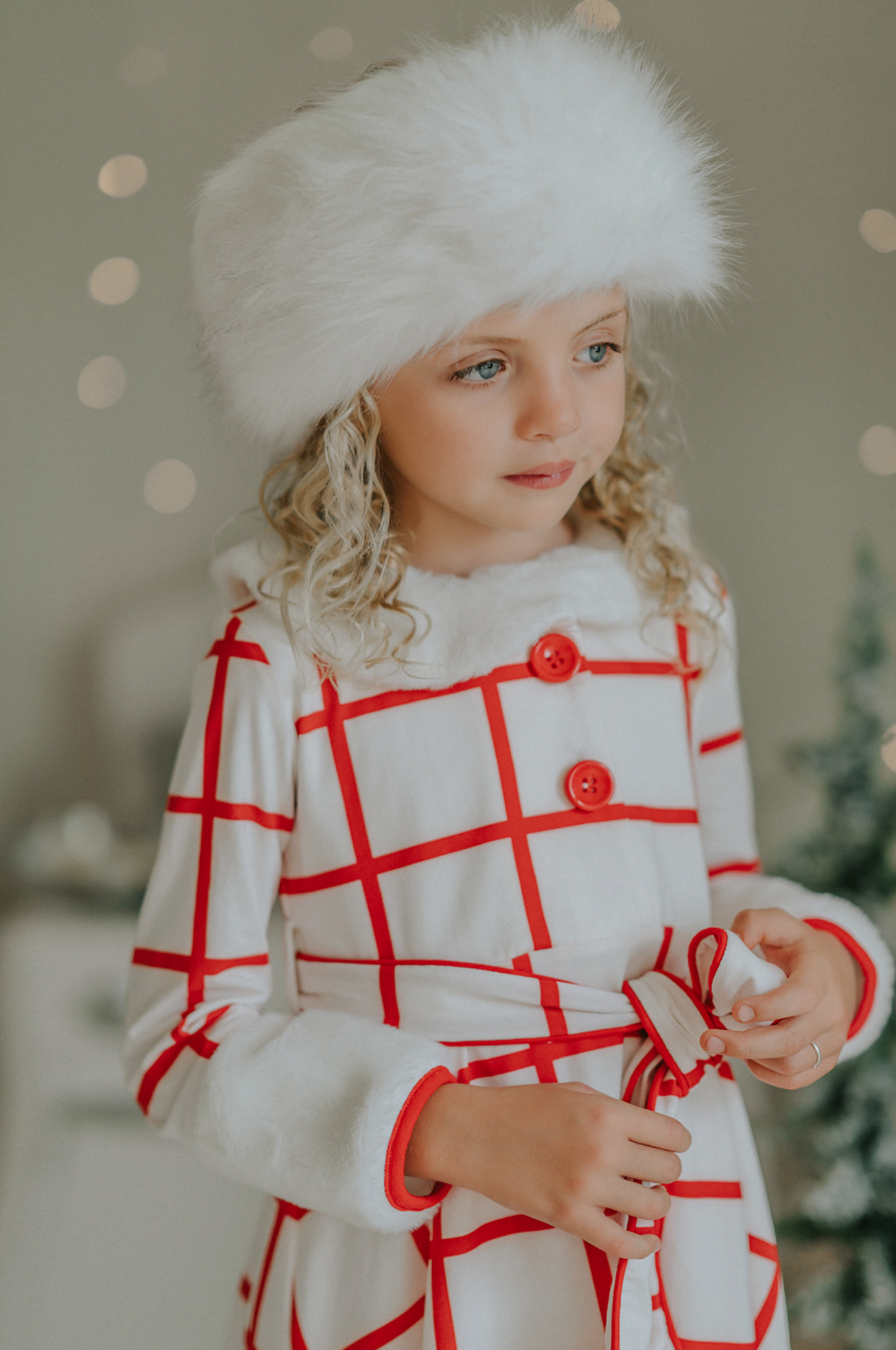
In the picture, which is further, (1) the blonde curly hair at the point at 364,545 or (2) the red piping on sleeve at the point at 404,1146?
(1) the blonde curly hair at the point at 364,545

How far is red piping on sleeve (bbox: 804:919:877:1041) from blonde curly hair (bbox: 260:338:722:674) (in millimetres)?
233

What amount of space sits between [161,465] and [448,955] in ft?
2.87

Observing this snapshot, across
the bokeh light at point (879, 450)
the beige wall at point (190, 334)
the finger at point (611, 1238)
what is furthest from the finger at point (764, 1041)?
the bokeh light at point (879, 450)

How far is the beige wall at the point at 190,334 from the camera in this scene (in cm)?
128

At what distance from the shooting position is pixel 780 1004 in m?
0.69

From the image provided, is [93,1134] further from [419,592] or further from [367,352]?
[367,352]

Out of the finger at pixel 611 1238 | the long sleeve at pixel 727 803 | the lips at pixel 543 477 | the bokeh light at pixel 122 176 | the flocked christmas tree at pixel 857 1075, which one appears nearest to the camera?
the finger at pixel 611 1238

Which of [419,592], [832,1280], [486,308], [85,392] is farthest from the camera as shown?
[85,392]

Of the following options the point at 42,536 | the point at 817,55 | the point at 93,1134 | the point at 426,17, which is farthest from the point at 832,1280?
the point at 426,17

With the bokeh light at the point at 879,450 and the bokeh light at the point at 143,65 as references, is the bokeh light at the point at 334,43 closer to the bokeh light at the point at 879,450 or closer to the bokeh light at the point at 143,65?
the bokeh light at the point at 143,65

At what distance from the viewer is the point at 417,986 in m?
0.74

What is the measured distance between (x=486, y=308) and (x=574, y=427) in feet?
0.32

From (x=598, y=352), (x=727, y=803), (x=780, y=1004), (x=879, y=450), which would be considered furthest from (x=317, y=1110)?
(x=879, y=450)

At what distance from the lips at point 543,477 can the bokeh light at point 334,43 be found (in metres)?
0.85
